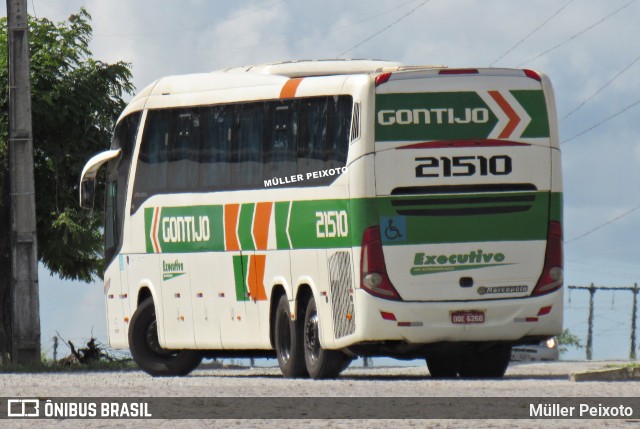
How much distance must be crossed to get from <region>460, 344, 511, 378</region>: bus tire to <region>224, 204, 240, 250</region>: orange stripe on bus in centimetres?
348

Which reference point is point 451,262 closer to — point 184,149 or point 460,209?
point 460,209

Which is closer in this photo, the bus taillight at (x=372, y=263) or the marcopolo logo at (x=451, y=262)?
the bus taillight at (x=372, y=263)

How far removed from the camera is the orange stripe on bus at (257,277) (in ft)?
76.1

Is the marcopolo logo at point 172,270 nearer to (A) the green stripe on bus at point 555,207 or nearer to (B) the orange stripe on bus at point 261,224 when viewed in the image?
(B) the orange stripe on bus at point 261,224

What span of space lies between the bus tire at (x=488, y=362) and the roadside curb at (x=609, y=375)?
1.54m

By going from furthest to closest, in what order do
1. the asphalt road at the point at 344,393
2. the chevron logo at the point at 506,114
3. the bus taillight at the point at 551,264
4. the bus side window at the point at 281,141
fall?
1. the bus side window at the point at 281,141
2. the bus taillight at the point at 551,264
3. the chevron logo at the point at 506,114
4. the asphalt road at the point at 344,393

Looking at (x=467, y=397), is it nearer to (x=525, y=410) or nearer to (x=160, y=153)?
(x=525, y=410)

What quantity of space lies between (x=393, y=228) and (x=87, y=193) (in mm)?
7185

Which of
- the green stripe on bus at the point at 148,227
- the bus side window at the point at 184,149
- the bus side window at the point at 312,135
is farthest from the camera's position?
the green stripe on bus at the point at 148,227

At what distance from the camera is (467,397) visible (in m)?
16.4

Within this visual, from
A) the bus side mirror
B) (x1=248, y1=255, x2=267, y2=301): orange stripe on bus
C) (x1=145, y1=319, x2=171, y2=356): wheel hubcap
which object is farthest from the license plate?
the bus side mirror

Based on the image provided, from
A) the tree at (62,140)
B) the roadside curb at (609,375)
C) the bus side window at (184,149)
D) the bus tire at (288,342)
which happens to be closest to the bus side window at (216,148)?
the bus side window at (184,149)

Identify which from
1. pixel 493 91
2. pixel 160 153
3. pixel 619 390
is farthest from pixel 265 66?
pixel 619 390

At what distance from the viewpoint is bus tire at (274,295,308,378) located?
22344 millimetres
